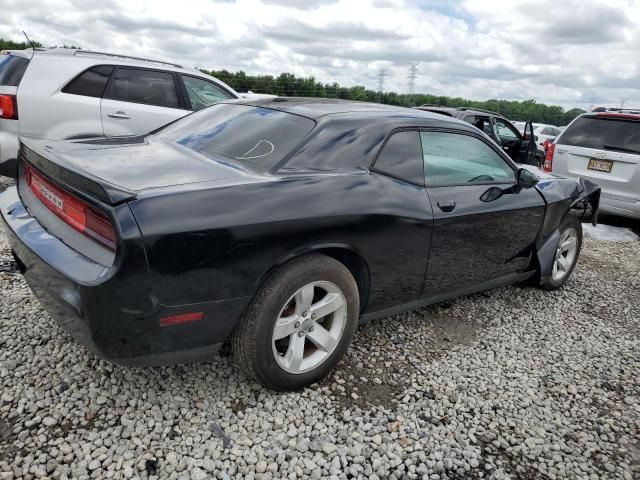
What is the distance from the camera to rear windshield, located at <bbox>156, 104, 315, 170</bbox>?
265 cm

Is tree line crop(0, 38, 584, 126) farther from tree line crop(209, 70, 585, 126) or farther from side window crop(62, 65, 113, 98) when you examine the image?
side window crop(62, 65, 113, 98)

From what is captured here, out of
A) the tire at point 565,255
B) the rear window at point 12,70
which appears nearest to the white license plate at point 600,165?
the tire at point 565,255

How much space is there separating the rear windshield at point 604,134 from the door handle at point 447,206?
4.63 meters

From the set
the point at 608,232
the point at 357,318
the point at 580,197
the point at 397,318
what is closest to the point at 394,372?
the point at 357,318

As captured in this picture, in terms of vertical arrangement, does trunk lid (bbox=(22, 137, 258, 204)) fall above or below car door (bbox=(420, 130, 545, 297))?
above

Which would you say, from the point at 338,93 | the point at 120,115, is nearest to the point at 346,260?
the point at 120,115

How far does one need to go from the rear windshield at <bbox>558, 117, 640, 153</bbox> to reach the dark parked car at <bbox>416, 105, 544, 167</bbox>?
2332mm

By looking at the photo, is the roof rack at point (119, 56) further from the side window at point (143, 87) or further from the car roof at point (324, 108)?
the car roof at point (324, 108)

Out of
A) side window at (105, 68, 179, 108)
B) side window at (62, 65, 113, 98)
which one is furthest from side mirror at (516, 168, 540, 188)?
side window at (62, 65, 113, 98)

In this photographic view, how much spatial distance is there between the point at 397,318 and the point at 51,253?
7.51ft

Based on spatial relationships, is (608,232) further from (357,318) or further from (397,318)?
(357,318)

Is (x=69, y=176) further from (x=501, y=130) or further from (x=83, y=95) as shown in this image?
(x=501, y=130)

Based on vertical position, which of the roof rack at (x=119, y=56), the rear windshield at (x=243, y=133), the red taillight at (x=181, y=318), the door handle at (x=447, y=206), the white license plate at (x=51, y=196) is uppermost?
the roof rack at (x=119, y=56)

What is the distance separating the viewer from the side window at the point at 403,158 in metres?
2.84
